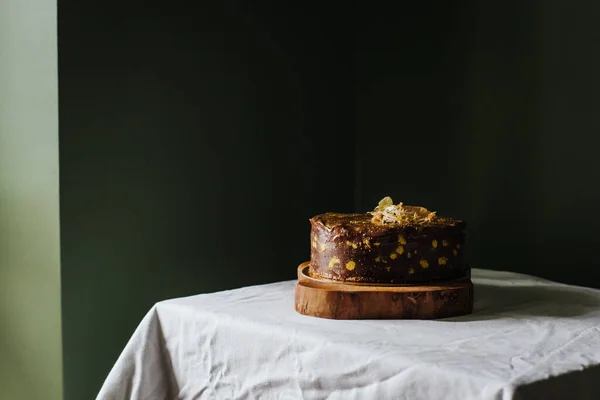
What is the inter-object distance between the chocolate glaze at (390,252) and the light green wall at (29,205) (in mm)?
689

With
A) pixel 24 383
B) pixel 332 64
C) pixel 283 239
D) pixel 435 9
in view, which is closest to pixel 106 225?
pixel 24 383

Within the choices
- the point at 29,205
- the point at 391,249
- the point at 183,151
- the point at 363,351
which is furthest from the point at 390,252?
the point at 29,205

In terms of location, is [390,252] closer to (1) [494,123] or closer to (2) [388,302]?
(2) [388,302]

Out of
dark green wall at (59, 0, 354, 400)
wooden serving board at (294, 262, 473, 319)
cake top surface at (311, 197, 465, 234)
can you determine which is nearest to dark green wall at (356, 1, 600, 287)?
dark green wall at (59, 0, 354, 400)

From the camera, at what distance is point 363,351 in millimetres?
865

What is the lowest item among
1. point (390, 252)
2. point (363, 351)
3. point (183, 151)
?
point (363, 351)

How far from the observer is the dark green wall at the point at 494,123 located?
154 cm

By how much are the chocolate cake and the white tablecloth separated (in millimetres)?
94

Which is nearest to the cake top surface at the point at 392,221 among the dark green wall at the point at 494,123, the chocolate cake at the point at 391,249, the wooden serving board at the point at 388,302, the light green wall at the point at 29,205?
the chocolate cake at the point at 391,249

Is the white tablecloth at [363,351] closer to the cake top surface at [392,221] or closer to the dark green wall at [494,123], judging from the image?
the cake top surface at [392,221]

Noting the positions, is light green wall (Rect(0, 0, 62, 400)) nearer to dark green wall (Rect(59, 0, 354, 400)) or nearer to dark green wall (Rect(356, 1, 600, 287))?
dark green wall (Rect(59, 0, 354, 400))

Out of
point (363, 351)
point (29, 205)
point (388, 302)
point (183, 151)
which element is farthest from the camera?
point (183, 151)

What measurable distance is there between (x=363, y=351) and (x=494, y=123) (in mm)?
1052

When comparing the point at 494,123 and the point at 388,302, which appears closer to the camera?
the point at 388,302
